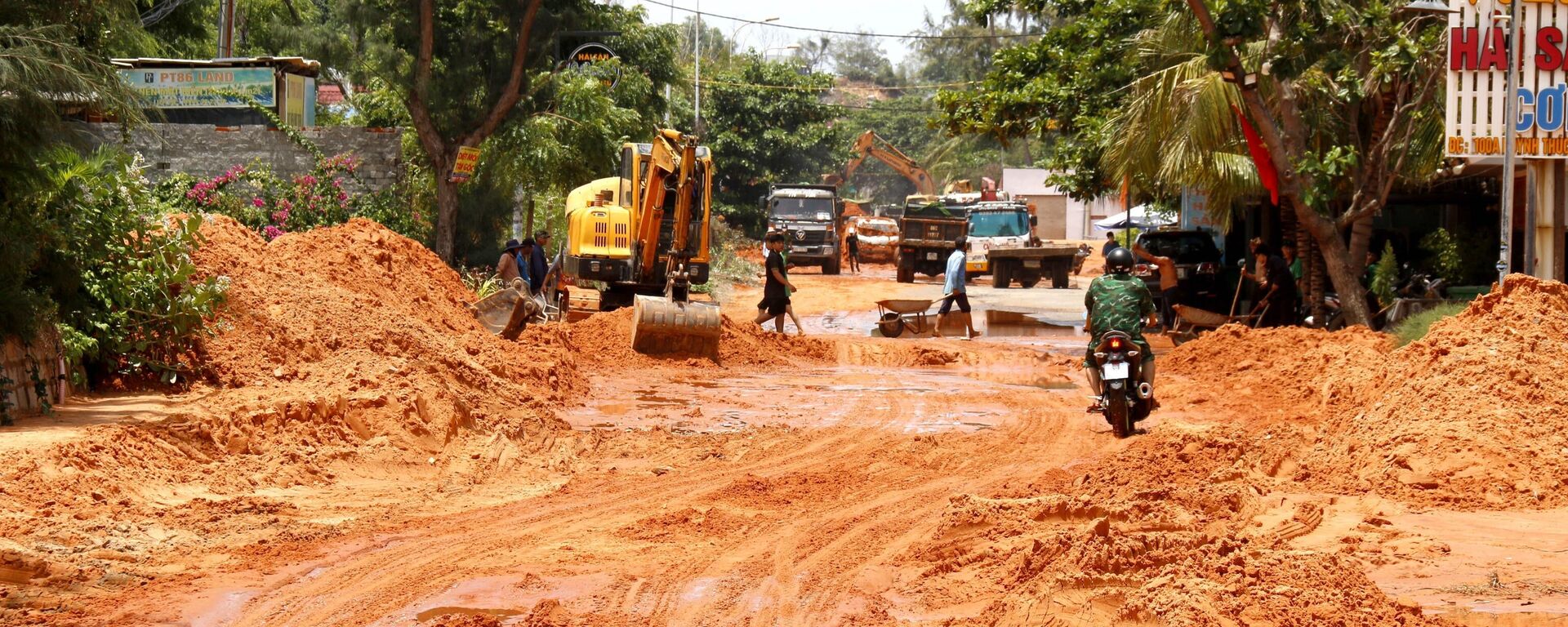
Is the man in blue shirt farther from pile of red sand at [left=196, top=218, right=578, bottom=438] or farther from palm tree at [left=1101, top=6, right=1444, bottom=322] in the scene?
pile of red sand at [left=196, top=218, right=578, bottom=438]

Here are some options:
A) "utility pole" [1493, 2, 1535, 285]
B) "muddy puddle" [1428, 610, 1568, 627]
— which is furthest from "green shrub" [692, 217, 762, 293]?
"muddy puddle" [1428, 610, 1568, 627]

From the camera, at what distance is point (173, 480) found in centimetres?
884

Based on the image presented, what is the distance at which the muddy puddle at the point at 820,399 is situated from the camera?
12859 mm

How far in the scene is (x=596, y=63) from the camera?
2698 cm

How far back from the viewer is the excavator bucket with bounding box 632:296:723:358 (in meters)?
17.3

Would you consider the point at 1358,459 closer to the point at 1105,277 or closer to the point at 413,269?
the point at 1105,277

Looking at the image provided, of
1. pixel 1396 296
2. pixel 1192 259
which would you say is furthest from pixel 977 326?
pixel 1396 296

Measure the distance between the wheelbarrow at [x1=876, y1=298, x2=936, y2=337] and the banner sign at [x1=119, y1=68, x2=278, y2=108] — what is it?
38.4 feet

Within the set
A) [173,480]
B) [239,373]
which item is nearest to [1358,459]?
[173,480]

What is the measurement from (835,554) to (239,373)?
6.01 m

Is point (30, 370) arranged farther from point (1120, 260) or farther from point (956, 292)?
point (956, 292)

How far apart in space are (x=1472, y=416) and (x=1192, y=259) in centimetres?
1775

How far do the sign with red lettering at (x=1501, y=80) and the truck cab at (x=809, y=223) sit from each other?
90.6 ft

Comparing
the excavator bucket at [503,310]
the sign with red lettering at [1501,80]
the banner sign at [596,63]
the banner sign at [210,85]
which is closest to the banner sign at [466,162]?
the banner sign at [596,63]
